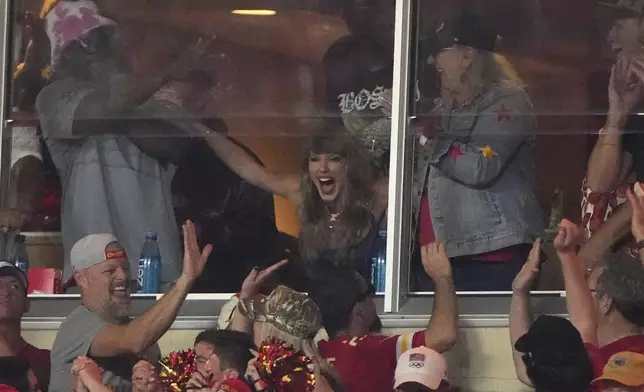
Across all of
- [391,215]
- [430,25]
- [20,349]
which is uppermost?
[430,25]

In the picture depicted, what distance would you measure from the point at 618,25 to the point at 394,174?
1137 millimetres

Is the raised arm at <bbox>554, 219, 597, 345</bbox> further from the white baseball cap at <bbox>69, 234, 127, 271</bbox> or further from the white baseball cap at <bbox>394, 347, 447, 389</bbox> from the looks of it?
the white baseball cap at <bbox>69, 234, 127, 271</bbox>

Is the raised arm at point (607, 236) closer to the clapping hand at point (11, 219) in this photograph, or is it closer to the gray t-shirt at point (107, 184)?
the gray t-shirt at point (107, 184)

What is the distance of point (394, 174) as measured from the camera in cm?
701

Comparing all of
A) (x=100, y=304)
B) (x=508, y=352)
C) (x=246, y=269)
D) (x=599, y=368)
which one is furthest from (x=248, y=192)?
(x=599, y=368)

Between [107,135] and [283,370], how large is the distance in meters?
1.83

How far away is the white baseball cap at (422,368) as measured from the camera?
6.12 m

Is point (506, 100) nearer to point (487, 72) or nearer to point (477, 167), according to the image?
point (487, 72)

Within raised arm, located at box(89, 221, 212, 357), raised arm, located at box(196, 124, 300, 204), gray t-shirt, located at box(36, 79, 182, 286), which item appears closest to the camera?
raised arm, located at box(89, 221, 212, 357)

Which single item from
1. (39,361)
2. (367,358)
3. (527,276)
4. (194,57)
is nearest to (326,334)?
(367,358)

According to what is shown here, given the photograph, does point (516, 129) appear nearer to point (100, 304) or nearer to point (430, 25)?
point (430, 25)

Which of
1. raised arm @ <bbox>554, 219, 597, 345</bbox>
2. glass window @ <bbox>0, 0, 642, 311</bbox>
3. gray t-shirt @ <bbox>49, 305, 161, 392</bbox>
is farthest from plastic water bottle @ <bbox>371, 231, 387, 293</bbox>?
gray t-shirt @ <bbox>49, 305, 161, 392</bbox>

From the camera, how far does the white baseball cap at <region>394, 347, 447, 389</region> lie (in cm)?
612

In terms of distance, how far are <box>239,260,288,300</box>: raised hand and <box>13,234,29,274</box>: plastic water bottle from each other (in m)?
1.12
